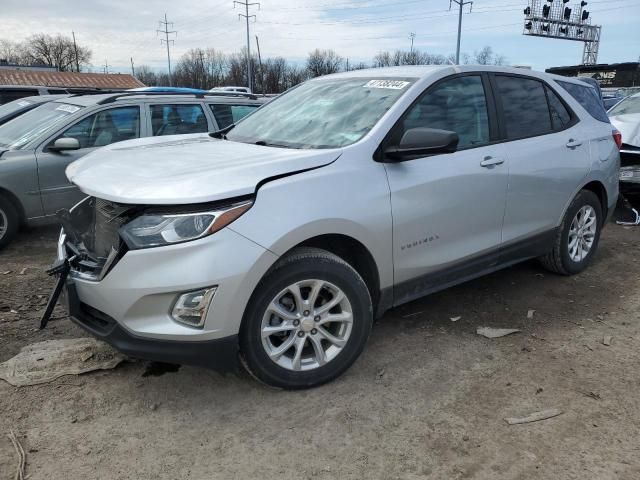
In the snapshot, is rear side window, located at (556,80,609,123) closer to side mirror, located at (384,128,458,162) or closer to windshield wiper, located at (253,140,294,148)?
side mirror, located at (384,128,458,162)

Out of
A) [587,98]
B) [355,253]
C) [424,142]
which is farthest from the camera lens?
[587,98]

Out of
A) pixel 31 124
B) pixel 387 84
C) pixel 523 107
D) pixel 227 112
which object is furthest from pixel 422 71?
pixel 31 124

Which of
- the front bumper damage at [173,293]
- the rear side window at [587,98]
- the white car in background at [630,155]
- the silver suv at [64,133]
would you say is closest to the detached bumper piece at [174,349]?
the front bumper damage at [173,293]

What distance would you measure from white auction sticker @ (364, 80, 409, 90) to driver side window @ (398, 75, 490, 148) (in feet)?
0.56

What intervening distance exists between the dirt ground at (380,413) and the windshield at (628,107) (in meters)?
6.03

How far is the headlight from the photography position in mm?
2523

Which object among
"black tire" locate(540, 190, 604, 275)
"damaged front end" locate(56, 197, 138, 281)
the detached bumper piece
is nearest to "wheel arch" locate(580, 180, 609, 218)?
"black tire" locate(540, 190, 604, 275)

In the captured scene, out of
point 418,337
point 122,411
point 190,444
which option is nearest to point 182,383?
point 122,411

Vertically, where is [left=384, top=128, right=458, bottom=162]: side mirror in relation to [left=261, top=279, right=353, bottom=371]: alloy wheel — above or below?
above

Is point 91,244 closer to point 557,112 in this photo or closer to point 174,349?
point 174,349

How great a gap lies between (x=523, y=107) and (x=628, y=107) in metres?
6.03

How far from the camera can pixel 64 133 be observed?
579 centimetres

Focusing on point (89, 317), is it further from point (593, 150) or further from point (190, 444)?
point (593, 150)

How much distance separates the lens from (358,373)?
3195mm
